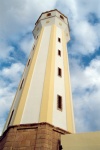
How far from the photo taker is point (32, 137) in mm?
13094

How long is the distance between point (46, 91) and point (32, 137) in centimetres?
402

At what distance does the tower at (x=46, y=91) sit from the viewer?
47.9 ft

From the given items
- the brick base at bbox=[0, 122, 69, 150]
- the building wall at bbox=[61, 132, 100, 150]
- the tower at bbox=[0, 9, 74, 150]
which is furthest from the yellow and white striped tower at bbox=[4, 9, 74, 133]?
the building wall at bbox=[61, 132, 100, 150]

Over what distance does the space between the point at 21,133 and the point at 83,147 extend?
4231mm

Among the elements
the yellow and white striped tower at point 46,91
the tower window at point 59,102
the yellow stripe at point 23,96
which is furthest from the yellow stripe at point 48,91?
the yellow stripe at point 23,96

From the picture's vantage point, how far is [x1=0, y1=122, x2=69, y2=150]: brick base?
1265cm

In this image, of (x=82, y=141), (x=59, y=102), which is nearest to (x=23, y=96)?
(x=59, y=102)

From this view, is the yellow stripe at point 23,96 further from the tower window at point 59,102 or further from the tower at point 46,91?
the tower window at point 59,102

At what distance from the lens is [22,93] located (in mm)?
16438

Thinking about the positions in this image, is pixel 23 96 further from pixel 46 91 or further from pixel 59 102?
pixel 59 102

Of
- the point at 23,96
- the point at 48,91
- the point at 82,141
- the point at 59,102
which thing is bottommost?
the point at 82,141

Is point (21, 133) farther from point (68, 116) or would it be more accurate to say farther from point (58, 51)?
point (58, 51)

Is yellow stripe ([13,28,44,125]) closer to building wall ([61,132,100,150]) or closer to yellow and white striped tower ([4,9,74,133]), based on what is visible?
yellow and white striped tower ([4,9,74,133])

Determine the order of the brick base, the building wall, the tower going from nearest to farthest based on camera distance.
Result: the building wall → the brick base → the tower
